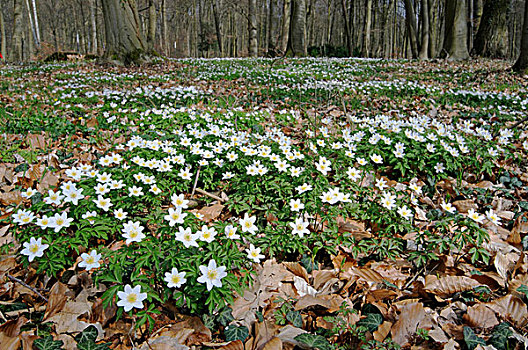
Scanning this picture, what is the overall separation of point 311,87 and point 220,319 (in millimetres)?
6291

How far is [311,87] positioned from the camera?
738cm

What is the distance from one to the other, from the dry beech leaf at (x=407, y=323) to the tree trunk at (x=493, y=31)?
1817 centimetres

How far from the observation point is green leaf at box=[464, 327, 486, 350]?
5.69 ft

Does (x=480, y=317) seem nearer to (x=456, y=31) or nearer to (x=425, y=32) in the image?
(x=456, y=31)

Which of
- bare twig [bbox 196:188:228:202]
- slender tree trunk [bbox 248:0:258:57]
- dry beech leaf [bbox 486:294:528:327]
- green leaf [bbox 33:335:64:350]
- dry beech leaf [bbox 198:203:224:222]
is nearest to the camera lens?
green leaf [bbox 33:335:64:350]

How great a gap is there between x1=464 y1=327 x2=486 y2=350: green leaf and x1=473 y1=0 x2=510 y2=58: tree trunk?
59.7ft

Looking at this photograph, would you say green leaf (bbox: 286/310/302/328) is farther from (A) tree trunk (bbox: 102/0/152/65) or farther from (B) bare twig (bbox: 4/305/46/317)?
(A) tree trunk (bbox: 102/0/152/65)

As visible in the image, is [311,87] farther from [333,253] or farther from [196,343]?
[196,343]

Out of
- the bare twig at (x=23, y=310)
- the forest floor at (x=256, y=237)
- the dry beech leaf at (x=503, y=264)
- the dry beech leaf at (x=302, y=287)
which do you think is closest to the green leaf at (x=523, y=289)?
the forest floor at (x=256, y=237)

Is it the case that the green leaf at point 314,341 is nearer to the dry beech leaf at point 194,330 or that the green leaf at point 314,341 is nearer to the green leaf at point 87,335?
the dry beech leaf at point 194,330

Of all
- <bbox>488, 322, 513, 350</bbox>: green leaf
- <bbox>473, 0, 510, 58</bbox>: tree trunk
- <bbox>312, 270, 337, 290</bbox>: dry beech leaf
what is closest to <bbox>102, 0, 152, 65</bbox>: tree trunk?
<bbox>312, 270, 337, 290</bbox>: dry beech leaf

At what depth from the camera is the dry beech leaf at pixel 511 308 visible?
1.89 metres

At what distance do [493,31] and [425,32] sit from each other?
3.03 metres

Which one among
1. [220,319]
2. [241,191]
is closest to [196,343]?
[220,319]
